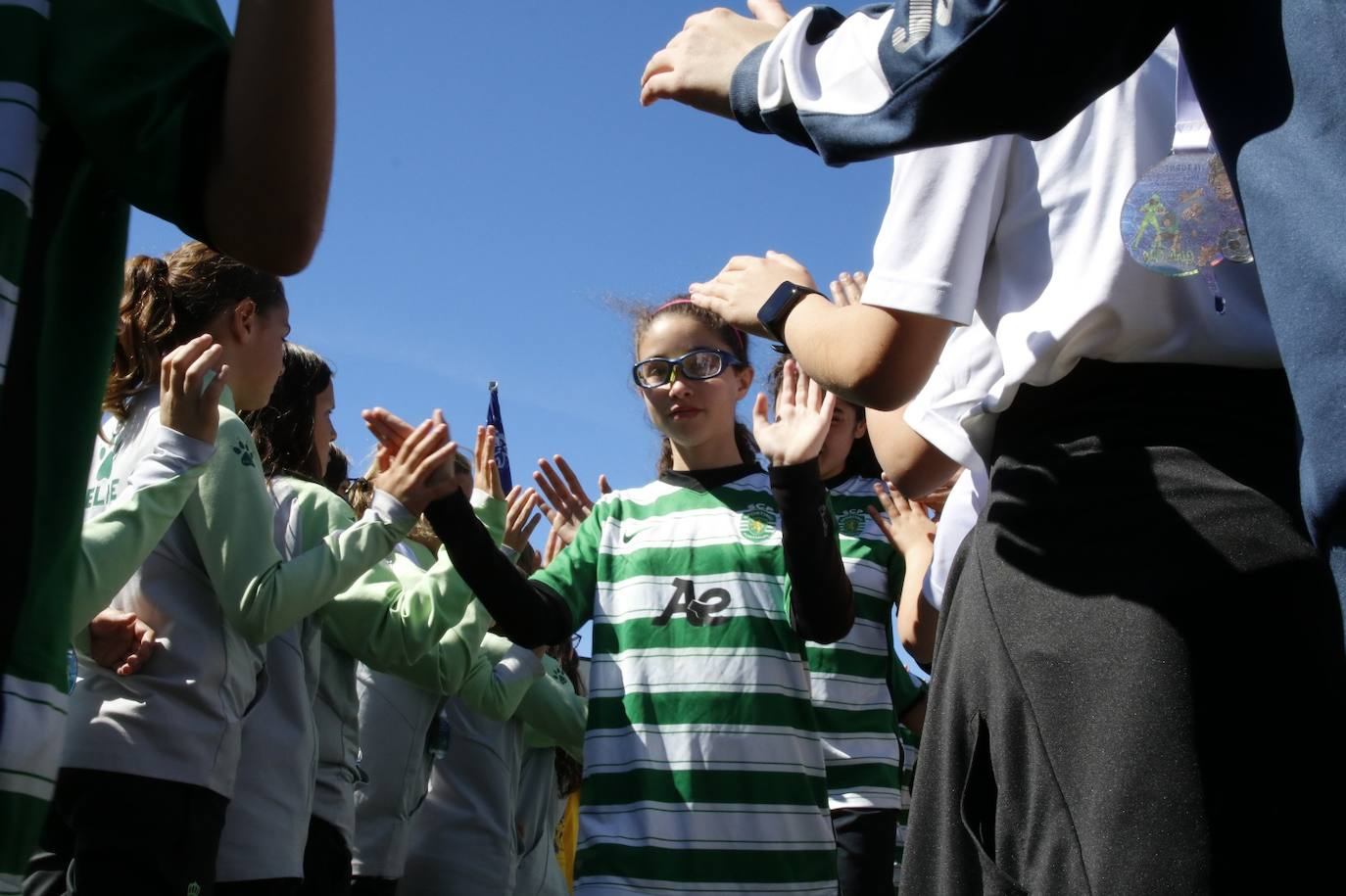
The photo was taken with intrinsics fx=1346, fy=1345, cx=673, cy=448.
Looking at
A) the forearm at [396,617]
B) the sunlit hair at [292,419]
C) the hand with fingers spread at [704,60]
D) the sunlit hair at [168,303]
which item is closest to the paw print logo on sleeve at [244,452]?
the sunlit hair at [168,303]

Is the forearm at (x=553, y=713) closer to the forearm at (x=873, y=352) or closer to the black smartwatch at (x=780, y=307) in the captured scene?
the black smartwatch at (x=780, y=307)

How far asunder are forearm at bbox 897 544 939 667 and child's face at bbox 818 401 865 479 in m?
1.71

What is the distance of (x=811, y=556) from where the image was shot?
12.2 ft

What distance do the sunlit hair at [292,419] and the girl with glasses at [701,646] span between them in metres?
0.81

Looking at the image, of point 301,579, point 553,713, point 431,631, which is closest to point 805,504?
point 301,579

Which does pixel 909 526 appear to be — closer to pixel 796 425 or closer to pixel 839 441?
pixel 796 425

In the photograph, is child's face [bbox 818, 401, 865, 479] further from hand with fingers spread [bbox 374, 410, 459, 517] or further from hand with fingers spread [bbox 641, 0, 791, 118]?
hand with fingers spread [bbox 641, 0, 791, 118]

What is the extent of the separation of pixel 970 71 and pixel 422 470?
2.97 meters

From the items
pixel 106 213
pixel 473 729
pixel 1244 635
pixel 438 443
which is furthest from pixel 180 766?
pixel 473 729

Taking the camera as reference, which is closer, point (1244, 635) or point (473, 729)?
point (1244, 635)

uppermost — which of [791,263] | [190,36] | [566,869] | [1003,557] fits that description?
[791,263]

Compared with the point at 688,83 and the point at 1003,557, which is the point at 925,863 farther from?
the point at 688,83

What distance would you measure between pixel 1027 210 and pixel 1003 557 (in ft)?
1.52

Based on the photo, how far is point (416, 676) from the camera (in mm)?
4969
